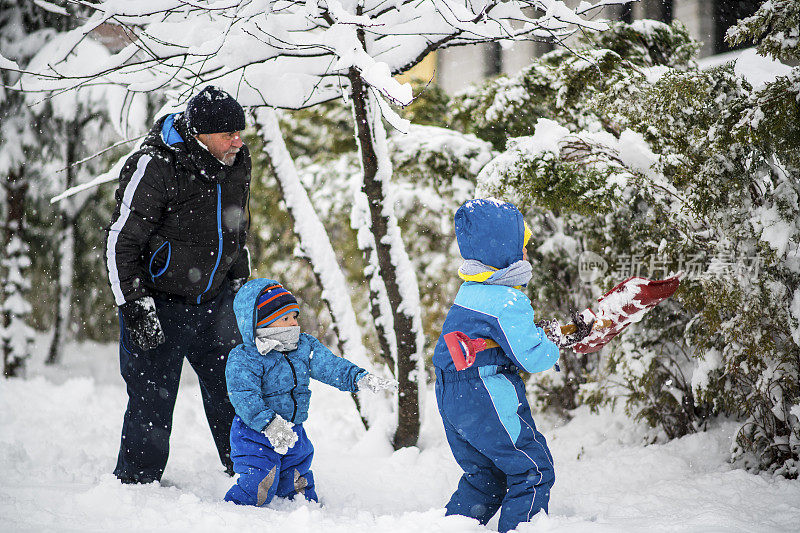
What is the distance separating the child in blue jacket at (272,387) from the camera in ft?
9.89

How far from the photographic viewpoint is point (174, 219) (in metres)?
3.19

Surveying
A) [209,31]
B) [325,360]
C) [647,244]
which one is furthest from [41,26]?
[647,244]

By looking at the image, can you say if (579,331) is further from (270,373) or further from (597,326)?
(270,373)

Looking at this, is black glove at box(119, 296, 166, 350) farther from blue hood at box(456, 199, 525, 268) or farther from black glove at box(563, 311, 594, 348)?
black glove at box(563, 311, 594, 348)

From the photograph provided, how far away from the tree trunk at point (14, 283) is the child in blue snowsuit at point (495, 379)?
24.6 feet

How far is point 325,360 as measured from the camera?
131 inches

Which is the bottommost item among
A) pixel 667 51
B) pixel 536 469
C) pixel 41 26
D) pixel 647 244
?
pixel 536 469

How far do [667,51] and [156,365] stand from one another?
352cm

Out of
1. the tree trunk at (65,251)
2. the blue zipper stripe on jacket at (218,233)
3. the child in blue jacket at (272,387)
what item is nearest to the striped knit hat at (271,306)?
the child in blue jacket at (272,387)

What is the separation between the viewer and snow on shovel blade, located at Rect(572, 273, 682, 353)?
2.86m

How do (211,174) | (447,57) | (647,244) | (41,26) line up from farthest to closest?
1. (447,57)
2. (41,26)
3. (647,244)
4. (211,174)

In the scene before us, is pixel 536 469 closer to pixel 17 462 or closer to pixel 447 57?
pixel 17 462

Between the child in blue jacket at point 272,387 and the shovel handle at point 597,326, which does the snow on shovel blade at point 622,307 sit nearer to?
the shovel handle at point 597,326

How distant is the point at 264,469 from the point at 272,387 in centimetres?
38
